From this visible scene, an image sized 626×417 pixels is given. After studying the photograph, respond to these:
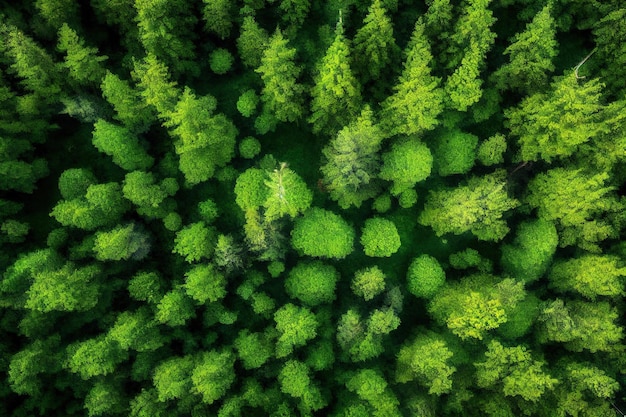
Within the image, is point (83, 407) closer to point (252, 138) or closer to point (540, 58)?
point (252, 138)

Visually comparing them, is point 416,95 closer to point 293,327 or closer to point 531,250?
point 531,250

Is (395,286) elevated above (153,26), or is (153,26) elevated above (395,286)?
(153,26)

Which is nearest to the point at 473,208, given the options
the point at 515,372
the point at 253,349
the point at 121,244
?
the point at 515,372

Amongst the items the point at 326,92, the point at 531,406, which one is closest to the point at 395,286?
the point at 531,406

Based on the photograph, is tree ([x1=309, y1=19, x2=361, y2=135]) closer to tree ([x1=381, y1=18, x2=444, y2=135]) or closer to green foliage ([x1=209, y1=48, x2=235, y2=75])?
tree ([x1=381, y1=18, x2=444, y2=135])

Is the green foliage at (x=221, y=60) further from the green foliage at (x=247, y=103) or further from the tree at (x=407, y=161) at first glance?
the tree at (x=407, y=161)

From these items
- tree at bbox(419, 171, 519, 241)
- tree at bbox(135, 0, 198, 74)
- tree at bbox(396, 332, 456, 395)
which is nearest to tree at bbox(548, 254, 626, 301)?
tree at bbox(419, 171, 519, 241)
